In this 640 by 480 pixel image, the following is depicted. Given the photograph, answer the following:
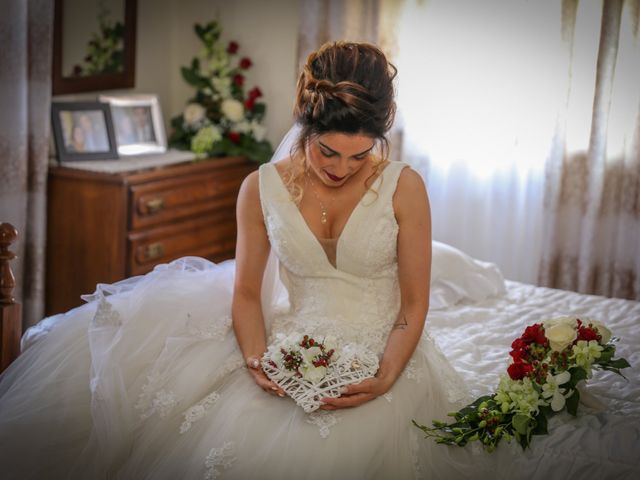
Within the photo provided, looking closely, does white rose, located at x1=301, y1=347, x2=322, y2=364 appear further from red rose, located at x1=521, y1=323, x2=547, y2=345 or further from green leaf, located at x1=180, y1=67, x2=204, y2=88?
green leaf, located at x1=180, y1=67, x2=204, y2=88

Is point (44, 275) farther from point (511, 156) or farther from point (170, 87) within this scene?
point (511, 156)

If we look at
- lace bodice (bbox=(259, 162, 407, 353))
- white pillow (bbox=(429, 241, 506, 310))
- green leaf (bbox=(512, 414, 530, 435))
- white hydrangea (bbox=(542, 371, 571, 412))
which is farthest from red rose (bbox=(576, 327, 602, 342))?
white pillow (bbox=(429, 241, 506, 310))

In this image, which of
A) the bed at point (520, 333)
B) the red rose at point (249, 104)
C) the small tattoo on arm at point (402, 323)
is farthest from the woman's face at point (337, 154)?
the red rose at point (249, 104)

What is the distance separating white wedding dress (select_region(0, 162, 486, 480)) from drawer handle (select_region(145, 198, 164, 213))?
1653 mm

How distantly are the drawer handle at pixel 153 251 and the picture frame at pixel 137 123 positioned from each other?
2.06 ft

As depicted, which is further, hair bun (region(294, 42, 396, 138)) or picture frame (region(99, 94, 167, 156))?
picture frame (region(99, 94, 167, 156))

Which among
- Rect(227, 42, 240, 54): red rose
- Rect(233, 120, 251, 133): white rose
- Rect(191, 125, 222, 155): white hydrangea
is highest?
Rect(227, 42, 240, 54): red rose

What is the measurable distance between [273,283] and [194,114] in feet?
8.13

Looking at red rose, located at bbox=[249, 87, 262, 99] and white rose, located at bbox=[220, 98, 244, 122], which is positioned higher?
red rose, located at bbox=[249, 87, 262, 99]

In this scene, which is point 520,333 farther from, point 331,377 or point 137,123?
point 137,123

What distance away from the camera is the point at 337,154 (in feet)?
7.27

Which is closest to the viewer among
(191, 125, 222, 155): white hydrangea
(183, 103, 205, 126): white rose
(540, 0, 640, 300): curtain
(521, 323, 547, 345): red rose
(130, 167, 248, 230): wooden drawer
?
(521, 323, 547, 345): red rose

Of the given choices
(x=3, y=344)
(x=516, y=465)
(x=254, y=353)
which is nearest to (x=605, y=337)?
(x=516, y=465)

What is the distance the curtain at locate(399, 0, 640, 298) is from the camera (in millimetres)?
3979
